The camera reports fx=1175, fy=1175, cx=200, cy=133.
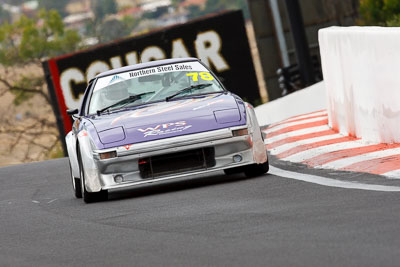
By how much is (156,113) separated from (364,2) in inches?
614

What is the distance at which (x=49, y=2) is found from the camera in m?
149

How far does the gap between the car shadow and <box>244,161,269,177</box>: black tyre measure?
0.07m

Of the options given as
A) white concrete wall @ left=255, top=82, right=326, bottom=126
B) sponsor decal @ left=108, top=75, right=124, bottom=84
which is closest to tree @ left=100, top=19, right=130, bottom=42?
white concrete wall @ left=255, top=82, right=326, bottom=126

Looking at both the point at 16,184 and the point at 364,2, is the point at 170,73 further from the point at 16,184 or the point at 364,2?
the point at 364,2

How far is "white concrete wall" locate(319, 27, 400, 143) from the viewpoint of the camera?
11.4 meters

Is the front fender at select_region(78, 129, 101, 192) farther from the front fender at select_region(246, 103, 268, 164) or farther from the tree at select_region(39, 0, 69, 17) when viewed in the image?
the tree at select_region(39, 0, 69, 17)

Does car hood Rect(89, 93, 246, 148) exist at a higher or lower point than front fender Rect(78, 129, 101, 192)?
higher

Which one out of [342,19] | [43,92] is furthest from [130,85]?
[43,92]

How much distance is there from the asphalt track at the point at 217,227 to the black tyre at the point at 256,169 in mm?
83

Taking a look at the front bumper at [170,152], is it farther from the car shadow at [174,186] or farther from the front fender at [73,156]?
the front fender at [73,156]

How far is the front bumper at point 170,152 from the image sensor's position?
10.5m

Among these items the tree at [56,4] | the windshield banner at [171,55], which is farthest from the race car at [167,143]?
the tree at [56,4]

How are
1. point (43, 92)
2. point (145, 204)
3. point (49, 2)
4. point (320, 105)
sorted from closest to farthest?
point (145, 204) < point (320, 105) < point (43, 92) < point (49, 2)

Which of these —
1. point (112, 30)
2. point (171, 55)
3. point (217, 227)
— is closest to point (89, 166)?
point (217, 227)
